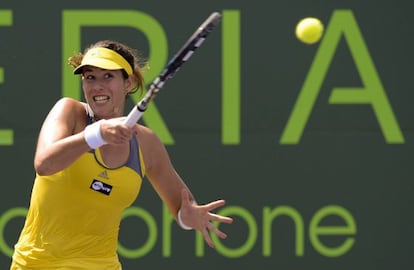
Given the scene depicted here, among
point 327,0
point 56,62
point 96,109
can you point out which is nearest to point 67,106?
point 96,109

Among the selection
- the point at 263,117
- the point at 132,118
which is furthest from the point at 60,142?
the point at 263,117

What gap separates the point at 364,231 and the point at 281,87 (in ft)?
2.78

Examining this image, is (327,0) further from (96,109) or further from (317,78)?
(96,109)

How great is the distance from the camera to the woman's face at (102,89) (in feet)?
11.3

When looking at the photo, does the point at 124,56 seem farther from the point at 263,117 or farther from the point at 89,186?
the point at 263,117

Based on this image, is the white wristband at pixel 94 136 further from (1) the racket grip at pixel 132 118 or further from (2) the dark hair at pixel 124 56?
(2) the dark hair at pixel 124 56

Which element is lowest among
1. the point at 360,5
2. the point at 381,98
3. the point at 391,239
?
the point at 391,239

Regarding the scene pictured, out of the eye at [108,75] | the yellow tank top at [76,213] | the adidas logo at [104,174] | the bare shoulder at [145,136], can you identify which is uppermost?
the eye at [108,75]

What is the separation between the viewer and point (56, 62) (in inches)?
208

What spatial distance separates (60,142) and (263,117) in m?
2.29

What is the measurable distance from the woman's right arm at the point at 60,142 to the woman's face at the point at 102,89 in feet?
0.24

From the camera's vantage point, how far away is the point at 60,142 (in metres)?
3.12

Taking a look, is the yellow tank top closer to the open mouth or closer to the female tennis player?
the female tennis player

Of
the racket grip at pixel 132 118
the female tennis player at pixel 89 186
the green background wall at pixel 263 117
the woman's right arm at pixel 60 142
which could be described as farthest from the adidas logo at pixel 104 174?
the green background wall at pixel 263 117
